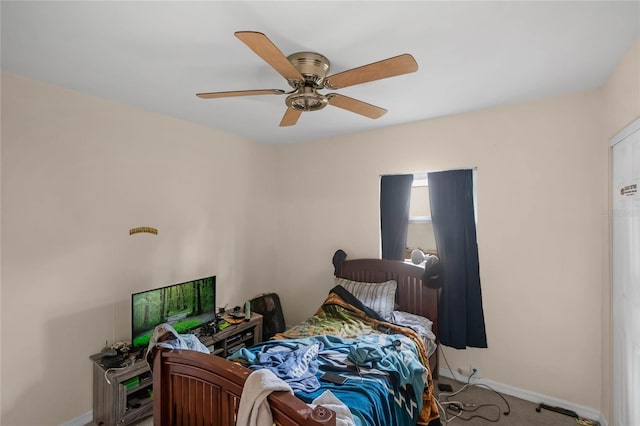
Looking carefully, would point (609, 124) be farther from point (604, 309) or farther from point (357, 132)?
point (357, 132)

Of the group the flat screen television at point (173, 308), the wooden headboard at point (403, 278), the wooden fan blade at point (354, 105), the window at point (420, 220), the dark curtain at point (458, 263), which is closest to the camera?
the wooden fan blade at point (354, 105)

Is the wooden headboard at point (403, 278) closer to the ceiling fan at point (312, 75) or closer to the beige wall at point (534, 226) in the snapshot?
the beige wall at point (534, 226)

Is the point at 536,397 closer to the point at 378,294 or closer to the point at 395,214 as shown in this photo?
the point at 378,294

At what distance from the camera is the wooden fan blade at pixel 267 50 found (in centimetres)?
116

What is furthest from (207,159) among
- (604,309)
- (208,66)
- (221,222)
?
(604,309)

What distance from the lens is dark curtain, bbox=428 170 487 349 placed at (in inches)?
110

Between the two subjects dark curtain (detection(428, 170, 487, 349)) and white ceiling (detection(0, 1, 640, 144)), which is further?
dark curtain (detection(428, 170, 487, 349))

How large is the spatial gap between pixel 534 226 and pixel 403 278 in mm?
1275

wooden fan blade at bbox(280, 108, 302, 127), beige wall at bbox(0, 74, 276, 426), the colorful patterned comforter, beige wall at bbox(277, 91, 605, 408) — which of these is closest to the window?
beige wall at bbox(277, 91, 605, 408)

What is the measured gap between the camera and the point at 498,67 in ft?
6.44

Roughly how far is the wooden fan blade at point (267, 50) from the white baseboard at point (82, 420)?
2.97 m

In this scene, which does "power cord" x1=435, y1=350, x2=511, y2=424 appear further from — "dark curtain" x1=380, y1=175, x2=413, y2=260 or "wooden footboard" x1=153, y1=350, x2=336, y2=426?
"wooden footboard" x1=153, y1=350, x2=336, y2=426

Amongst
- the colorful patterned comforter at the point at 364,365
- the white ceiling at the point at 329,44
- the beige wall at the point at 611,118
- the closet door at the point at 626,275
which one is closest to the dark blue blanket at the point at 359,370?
the colorful patterned comforter at the point at 364,365

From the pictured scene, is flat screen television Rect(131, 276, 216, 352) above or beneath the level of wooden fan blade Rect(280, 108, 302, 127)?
beneath
